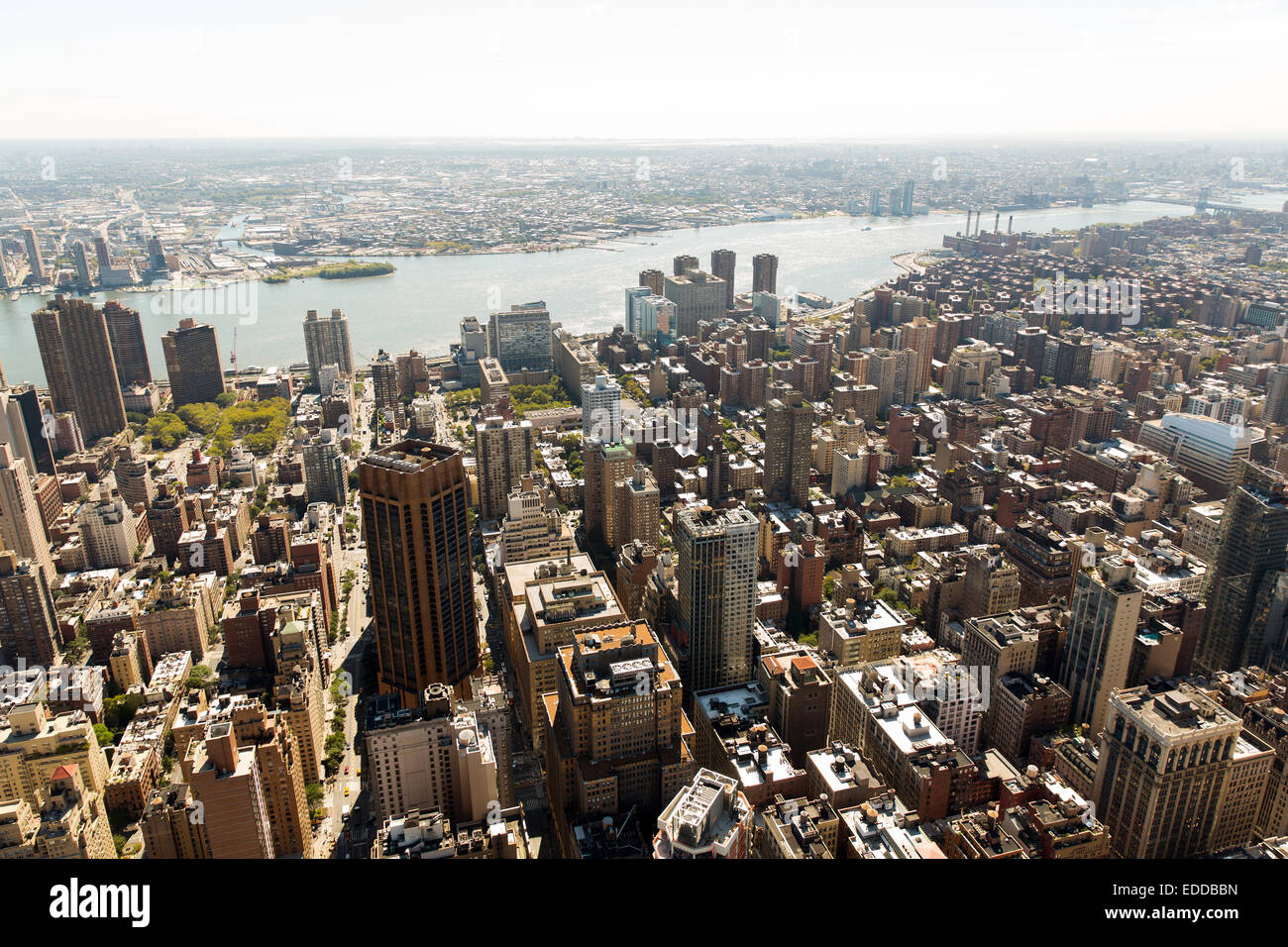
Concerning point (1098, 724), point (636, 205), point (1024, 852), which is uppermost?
point (636, 205)

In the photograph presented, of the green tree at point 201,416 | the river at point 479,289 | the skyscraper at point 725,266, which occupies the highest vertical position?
the skyscraper at point 725,266

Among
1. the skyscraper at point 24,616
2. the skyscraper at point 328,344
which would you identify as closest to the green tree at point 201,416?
the skyscraper at point 328,344

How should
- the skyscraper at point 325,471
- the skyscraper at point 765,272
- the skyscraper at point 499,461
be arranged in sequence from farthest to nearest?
the skyscraper at point 765,272, the skyscraper at point 325,471, the skyscraper at point 499,461

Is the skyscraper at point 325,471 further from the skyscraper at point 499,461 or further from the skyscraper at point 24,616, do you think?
the skyscraper at point 24,616

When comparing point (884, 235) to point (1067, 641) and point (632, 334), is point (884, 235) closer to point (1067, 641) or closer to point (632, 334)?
point (632, 334)

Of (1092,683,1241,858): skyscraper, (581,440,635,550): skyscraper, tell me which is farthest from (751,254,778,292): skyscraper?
(1092,683,1241,858): skyscraper
